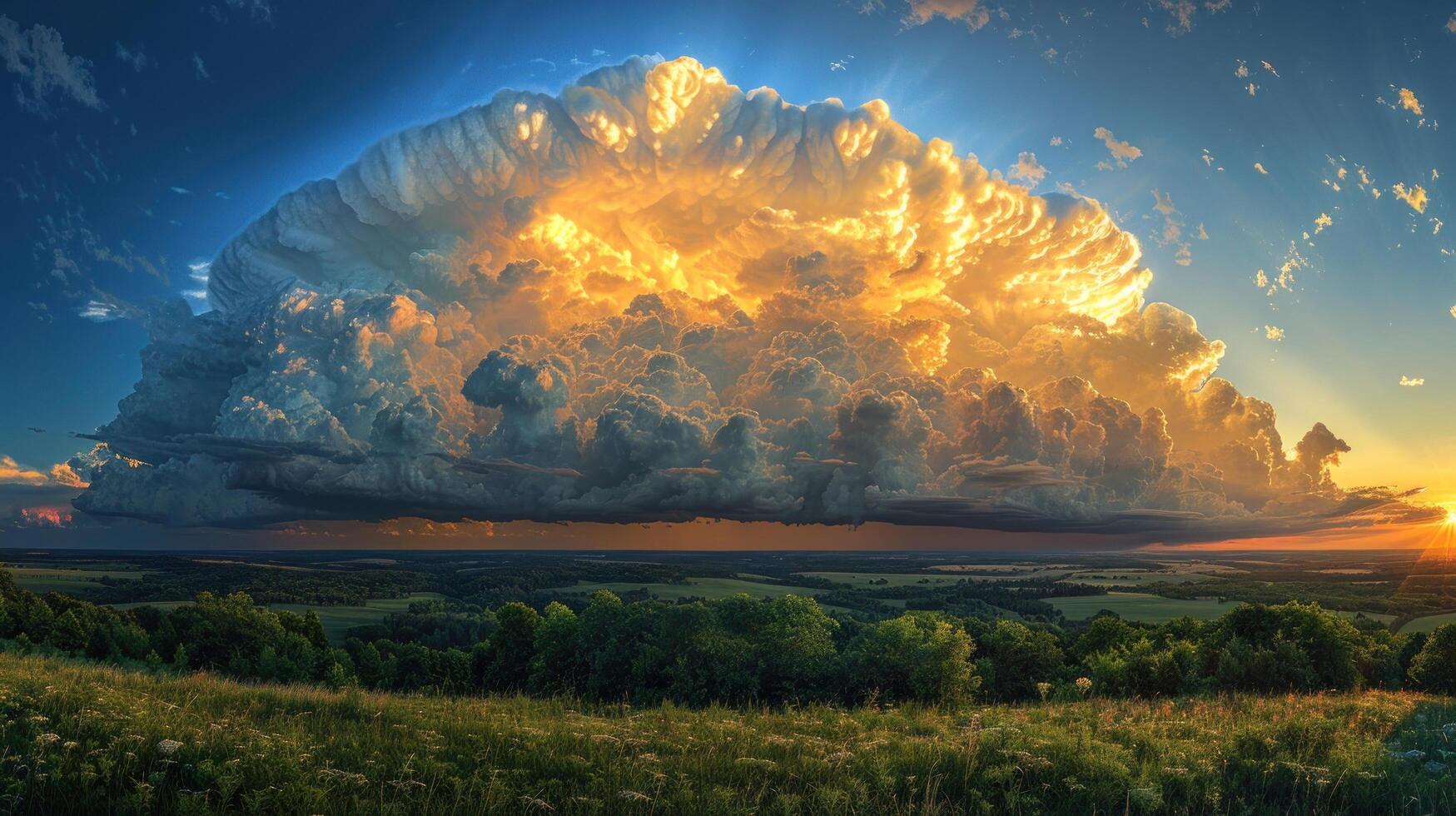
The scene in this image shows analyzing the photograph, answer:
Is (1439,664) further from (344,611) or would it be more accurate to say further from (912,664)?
(344,611)

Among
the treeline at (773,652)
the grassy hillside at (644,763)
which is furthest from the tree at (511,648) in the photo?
the grassy hillside at (644,763)

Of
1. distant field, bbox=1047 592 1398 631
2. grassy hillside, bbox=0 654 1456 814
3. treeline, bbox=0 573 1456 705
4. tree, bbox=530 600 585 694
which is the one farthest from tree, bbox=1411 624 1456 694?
tree, bbox=530 600 585 694

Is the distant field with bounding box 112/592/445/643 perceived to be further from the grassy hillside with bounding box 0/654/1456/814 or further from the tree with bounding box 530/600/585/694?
the grassy hillside with bounding box 0/654/1456/814

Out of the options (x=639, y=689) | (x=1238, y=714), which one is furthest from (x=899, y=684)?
(x=1238, y=714)

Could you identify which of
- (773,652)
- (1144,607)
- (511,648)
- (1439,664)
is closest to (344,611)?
(511,648)

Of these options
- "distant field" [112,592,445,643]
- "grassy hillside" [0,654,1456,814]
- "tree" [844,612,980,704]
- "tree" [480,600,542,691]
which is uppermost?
"grassy hillside" [0,654,1456,814]
